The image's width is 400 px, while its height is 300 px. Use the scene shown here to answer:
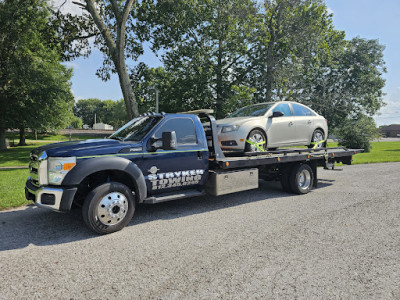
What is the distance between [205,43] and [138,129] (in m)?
18.6

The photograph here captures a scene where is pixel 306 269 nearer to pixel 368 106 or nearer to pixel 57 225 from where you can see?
pixel 57 225

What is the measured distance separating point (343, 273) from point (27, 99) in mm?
23625

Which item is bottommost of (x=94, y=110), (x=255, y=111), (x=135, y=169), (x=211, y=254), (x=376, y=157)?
(x=211, y=254)

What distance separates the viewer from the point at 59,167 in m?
4.16

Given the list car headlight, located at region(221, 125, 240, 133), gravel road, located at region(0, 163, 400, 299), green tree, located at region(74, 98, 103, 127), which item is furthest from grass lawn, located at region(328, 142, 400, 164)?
green tree, located at region(74, 98, 103, 127)

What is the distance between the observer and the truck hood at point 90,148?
4230 mm

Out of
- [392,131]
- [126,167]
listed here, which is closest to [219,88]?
[126,167]

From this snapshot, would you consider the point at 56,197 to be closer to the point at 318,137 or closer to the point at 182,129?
the point at 182,129

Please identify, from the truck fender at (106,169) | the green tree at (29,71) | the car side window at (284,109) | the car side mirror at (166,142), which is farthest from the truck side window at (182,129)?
the green tree at (29,71)

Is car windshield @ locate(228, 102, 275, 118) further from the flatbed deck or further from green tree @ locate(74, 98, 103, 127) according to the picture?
green tree @ locate(74, 98, 103, 127)

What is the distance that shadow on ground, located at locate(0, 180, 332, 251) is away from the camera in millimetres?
4160

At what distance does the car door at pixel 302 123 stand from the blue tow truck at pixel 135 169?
62.3 inches

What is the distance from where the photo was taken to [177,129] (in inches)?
207

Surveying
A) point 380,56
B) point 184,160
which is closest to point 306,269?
point 184,160
